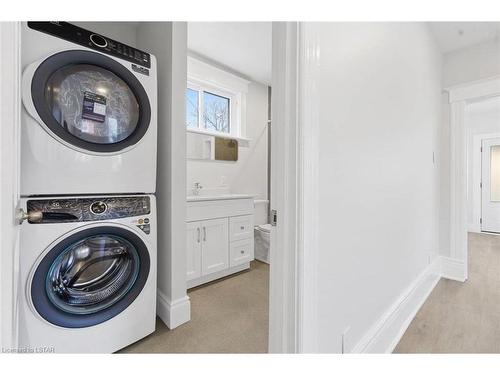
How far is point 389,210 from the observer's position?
161 cm

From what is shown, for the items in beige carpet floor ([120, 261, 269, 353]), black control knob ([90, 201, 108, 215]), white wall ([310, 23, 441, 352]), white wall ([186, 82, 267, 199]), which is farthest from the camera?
white wall ([186, 82, 267, 199])

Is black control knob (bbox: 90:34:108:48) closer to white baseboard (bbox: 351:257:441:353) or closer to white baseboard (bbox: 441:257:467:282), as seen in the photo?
white baseboard (bbox: 351:257:441:353)

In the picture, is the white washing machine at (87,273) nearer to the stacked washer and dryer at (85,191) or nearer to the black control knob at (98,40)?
the stacked washer and dryer at (85,191)

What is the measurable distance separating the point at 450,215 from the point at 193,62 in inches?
132

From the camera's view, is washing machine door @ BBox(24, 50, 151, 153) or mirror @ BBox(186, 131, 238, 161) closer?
washing machine door @ BBox(24, 50, 151, 153)

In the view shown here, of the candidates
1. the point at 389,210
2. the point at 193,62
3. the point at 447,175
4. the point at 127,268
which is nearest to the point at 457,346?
the point at 389,210

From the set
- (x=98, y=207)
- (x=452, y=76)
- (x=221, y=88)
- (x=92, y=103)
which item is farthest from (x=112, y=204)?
(x=452, y=76)

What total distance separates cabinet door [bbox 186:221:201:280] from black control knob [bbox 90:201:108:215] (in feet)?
3.13

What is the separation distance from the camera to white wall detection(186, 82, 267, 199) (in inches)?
122

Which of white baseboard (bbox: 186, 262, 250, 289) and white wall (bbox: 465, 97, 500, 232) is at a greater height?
white wall (bbox: 465, 97, 500, 232)

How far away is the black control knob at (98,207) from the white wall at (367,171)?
1113 mm

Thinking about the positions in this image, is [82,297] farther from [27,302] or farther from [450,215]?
[450,215]

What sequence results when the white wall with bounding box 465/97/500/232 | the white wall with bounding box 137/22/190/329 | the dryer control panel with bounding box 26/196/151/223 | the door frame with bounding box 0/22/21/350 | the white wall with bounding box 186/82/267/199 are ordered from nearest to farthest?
the door frame with bounding box 0/22/21/350 < the dryer control panel with bounding box 26/196/151/223 < the white wall with bounding box 137/22/190/329 < the white wall with bounding box 186/82/267/199 < the white wall with bounding box 465/97/500/232

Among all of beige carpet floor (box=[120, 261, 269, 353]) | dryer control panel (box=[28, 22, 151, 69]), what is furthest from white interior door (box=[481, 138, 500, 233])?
dryer control panel (box=[28, 22, 151, 69])
